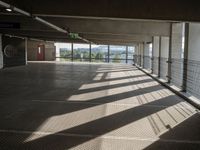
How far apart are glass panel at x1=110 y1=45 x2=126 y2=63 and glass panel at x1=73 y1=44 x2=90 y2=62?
11.7 feet

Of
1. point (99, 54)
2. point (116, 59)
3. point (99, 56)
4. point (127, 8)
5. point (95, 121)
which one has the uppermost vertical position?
point (127, 8)

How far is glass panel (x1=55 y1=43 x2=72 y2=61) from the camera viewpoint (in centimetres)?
4612

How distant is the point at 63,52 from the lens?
47812 mm

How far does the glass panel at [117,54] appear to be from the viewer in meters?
44.8

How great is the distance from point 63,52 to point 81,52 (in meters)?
2.90

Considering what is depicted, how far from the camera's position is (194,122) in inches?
251

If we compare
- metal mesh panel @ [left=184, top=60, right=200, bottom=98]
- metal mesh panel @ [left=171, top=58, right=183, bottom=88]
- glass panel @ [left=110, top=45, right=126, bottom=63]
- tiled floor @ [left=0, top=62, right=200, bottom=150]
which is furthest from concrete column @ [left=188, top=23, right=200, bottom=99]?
glass panel @ [left=110, top=45, right=126, bottom=63]

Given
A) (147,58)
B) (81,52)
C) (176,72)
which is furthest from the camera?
(81,52)

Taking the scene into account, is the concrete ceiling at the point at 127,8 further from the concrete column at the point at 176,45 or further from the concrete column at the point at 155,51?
the concrete column at the point at 155,51

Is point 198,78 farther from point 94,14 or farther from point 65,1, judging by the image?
point 65,1

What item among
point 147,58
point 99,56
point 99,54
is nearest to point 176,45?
point 147,58

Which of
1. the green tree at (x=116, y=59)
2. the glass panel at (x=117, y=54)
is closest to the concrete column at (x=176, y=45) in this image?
the glass panel at (x=117, y=54)

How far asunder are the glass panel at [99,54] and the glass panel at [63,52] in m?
3.49

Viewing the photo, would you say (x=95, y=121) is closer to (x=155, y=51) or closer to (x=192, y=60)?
(x=192, y=60)
